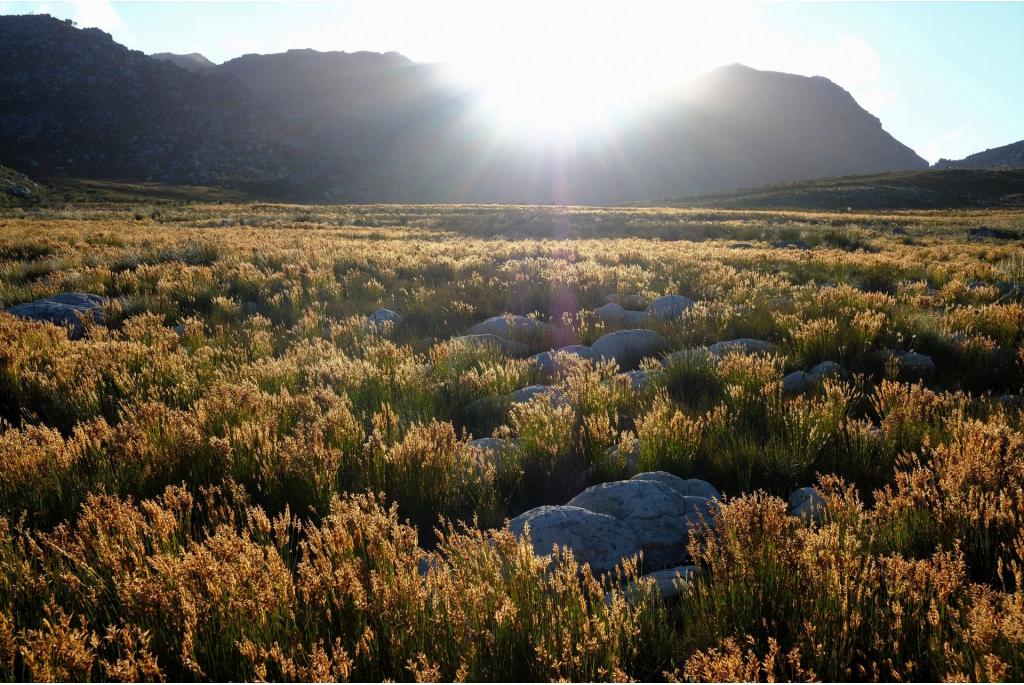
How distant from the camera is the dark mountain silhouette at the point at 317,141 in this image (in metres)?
120

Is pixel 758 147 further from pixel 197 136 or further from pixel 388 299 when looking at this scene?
pixel 388 299

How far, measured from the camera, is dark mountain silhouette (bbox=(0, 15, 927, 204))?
395 feet

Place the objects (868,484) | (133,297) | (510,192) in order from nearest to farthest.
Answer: (868,484) → (133,297) → (510,192)

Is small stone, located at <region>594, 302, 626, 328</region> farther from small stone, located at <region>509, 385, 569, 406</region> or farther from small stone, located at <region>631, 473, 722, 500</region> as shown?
small stone, located at <region>631, 473, 722, 500</region>

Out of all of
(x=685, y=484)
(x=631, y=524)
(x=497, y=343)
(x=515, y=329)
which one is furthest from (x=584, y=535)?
(x=515, y=329)

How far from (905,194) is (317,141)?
433 feet

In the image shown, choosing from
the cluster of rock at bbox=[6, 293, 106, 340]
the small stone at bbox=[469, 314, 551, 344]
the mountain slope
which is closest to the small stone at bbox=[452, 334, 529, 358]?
the small stone at bbox=[469, 314, 551, 344]

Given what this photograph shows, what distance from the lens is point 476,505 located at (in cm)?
323

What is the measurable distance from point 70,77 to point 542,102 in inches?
4740

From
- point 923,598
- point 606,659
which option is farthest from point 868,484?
point 606,659

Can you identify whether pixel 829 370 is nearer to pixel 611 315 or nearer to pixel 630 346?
pixel 630 346

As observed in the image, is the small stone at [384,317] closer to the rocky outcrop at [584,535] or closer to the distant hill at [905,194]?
the rocky outcrop at [584,535]

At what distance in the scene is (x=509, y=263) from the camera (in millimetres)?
13289

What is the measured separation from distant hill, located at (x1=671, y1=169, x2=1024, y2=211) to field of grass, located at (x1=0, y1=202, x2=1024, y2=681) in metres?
64.4
